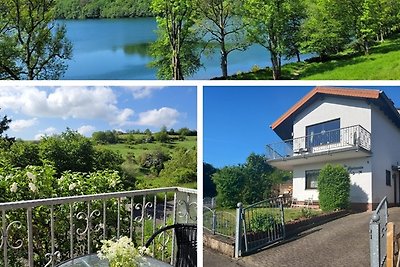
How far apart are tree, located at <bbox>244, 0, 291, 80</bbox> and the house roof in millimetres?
1688

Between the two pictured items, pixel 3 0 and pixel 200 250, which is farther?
pixel 3 0

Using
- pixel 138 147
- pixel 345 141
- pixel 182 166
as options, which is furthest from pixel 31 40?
pixel 345 141

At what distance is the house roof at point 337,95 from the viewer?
402cm

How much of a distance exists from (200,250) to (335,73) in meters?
1.93

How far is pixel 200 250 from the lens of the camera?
4.02 m

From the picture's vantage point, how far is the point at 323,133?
161 inches

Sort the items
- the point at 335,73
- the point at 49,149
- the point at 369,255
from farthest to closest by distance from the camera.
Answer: the point at 49,149
the point at 335,73
the point at 369,255

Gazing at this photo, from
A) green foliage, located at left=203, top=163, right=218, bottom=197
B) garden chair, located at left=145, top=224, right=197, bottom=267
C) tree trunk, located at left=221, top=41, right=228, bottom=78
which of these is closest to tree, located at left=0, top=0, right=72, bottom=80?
tree trunk, located at left=221, top=41, right=228, bottom=78

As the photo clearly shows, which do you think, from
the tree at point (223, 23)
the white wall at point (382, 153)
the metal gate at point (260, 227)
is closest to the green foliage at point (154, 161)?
the tree at point (223, 23)

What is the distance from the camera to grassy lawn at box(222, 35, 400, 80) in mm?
4977

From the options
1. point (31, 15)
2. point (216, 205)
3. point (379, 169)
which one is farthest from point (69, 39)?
point (379, 169)

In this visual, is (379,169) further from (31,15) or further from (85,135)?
(31,15)

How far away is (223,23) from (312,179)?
2.19 m

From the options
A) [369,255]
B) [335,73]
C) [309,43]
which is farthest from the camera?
[309,43]
